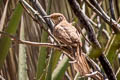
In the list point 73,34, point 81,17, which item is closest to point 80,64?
point 81,17

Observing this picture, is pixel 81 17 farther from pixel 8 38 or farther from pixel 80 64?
pixel 8 38

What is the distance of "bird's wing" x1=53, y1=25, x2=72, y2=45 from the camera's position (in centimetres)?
102

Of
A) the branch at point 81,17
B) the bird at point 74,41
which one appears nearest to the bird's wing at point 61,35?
the bird at point 74,41

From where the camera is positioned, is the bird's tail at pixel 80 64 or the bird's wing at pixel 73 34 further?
the bird's wing at pixel 73 34

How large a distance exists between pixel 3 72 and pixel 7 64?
0.06m

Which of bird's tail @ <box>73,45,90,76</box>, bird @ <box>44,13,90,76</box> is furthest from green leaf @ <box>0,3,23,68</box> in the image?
bird's tail @ <box>73,45,90,76</box>

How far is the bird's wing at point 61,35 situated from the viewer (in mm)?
1024

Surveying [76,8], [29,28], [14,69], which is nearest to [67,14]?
[29,28]

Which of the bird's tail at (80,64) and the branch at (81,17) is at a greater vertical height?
the branch at (81,17)

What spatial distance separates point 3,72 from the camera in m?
2.18

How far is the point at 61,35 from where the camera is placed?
3.58 feet

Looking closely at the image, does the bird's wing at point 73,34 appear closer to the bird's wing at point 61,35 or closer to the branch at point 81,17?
the bird's wing at point 61,35

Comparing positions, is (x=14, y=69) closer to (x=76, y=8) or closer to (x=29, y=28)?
(x=29, y=28)

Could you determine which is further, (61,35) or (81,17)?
(61,35)
